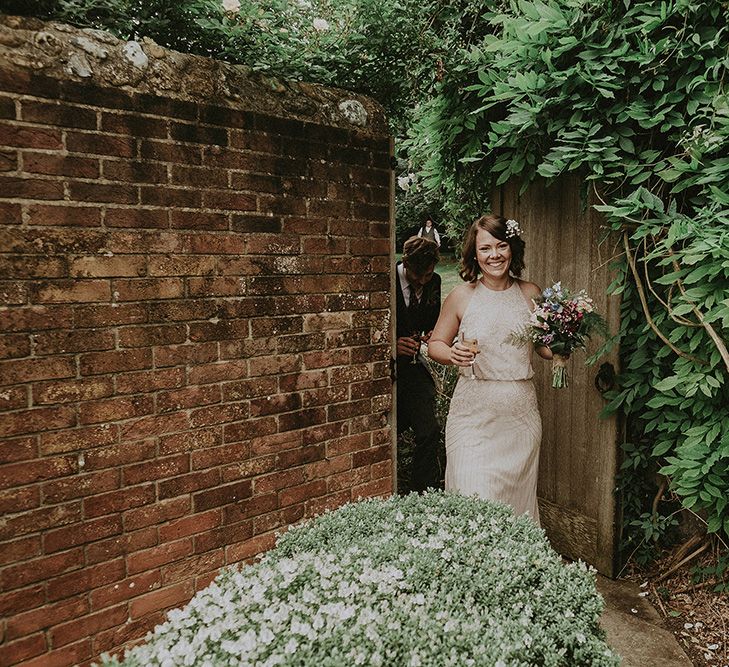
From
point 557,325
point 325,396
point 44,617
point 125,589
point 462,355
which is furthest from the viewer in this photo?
point 462,355

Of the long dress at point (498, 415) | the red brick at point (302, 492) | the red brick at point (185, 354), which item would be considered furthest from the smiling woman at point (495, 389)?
the red brick at point (185, 354)

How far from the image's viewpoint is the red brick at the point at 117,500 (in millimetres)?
2305

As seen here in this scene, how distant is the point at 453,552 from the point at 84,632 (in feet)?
5.12

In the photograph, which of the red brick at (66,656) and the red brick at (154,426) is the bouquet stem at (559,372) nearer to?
the red brick at (154,426)

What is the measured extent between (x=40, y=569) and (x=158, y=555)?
1.53 feet

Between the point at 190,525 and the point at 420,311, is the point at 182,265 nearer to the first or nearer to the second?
the point at 190,525

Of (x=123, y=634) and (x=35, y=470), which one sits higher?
(x=35, y=470)

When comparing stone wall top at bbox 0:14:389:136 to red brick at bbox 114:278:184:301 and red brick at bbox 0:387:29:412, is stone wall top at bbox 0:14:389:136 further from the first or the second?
red brick at bbox 0:387:29:412

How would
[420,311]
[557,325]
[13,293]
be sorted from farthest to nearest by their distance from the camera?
1. [420,311]
2. [557,325]
3. [13,293]

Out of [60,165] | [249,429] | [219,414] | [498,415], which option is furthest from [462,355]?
[60,165]

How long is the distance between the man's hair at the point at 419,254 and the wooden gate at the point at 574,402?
0.73 meters

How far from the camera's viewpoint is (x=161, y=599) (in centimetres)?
250

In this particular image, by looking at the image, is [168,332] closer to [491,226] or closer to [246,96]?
[246,96]

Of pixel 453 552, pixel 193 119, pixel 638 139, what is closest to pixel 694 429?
pixel 638 139
